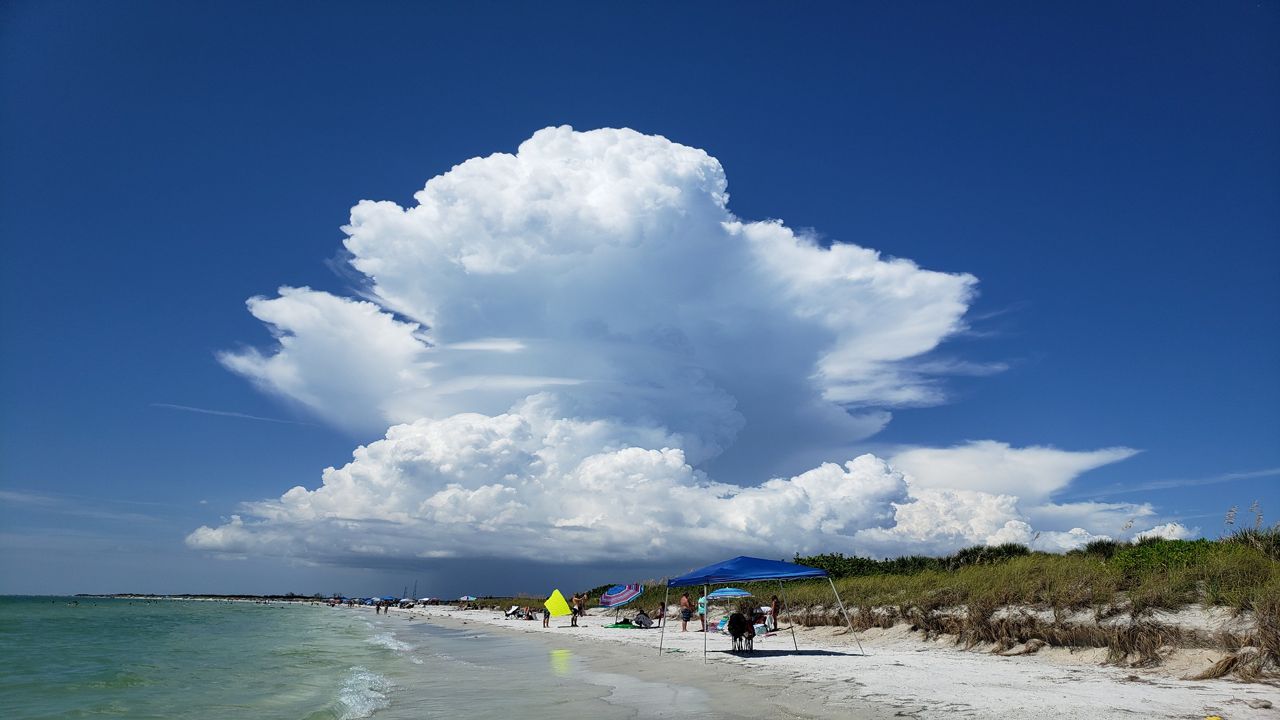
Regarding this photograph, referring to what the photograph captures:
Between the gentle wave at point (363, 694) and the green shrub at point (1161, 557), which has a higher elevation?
the green shrub at point (1161, 557)

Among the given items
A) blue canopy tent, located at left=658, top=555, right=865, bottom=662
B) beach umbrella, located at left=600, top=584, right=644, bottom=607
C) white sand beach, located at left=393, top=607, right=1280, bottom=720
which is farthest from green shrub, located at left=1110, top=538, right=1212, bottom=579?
beach umbrella, located at left=600, top=584, right=644, bottom=607

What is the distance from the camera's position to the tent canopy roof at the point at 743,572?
19.3m

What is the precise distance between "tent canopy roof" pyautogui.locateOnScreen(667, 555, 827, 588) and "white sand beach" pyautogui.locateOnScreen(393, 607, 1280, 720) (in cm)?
220

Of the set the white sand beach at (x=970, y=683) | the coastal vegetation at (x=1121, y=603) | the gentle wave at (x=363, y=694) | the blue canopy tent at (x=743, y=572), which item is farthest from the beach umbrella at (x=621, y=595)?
the blue canopy tent at (x=743, y=572)

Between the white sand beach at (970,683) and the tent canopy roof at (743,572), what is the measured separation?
220cm

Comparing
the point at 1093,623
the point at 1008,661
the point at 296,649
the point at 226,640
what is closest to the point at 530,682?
the point at 1008,661

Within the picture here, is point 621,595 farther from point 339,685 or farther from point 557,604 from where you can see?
point 339,685

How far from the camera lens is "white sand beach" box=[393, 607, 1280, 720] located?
10.0m

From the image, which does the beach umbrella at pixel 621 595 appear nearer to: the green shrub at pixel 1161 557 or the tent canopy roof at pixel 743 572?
the tent canopy roof at pixel 743 572

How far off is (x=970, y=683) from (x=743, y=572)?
7.20m

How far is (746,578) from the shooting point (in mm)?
19016

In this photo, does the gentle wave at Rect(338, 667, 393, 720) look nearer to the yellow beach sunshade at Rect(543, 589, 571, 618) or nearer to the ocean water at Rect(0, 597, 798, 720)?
the ocean water at Rect(0, 597, 798, 720)

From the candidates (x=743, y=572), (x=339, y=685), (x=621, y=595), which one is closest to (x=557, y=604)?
(x=621, y=595)

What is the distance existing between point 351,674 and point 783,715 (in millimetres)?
16259
